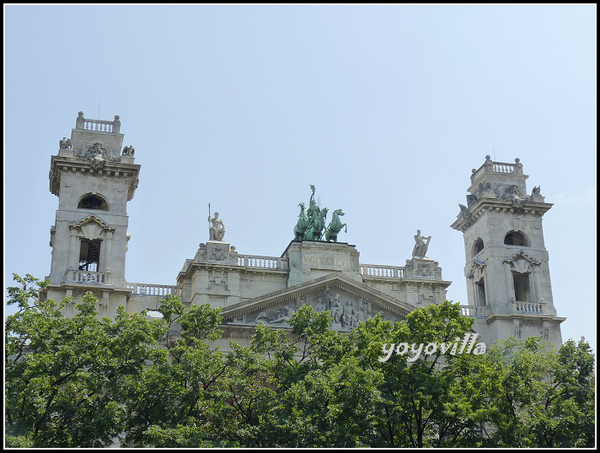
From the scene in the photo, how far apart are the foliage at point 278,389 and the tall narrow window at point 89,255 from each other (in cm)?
1426

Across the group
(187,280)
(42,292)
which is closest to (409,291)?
(187,280)

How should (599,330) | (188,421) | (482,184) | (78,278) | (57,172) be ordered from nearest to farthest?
(599,330)
(188,421)
(78,278)
(57,172)
(482,184)

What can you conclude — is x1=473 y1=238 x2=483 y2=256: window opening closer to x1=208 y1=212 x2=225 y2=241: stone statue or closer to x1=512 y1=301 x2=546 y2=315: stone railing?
x1=512 y1=301 x2=546 y2=315: stone railing

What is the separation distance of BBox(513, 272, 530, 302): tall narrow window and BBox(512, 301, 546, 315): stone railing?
2.70 meters

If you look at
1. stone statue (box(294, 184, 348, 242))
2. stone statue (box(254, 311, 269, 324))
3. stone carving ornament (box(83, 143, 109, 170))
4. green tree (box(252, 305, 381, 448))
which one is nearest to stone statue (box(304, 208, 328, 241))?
stone statue (box(294, 184, 348, 242))

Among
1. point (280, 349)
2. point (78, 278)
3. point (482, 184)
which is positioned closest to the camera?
point (280, 349)

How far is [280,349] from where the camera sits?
42531 millimetres

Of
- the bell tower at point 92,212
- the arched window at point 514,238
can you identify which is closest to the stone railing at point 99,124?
the bell tower at point 92,212

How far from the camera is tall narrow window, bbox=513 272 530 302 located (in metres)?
61.3

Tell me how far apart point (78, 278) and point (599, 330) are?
3399 centimetres

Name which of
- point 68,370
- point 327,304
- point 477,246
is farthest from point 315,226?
point 68,370

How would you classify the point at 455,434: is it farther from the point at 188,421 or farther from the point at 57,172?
the point at 57,172

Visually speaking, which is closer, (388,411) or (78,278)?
(388,411)

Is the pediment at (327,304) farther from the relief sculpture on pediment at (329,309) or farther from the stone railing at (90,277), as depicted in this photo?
the stone railing at (90,277)
